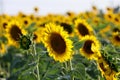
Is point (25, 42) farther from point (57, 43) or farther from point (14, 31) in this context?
point (14, 31)

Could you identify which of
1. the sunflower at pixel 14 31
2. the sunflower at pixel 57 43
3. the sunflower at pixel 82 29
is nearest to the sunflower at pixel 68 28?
the sunflower at pixel 82 29

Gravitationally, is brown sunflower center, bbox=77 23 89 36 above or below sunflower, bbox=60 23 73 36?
above

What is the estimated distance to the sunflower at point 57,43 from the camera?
2933 millimetres

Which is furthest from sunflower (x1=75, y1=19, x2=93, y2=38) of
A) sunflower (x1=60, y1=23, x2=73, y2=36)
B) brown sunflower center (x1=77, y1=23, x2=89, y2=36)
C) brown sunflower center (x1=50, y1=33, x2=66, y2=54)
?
brown sunflower center (x1=50, y1=33, x2=66, y2=54)

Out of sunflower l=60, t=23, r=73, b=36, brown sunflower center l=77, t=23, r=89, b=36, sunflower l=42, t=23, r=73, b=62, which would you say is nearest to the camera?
sunflower l=42, t=23, r=73, b=62

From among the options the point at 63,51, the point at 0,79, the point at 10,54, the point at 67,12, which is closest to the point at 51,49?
the point at 63,51

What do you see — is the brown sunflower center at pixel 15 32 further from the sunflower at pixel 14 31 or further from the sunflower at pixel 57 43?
the sunflower at pixel 57 43

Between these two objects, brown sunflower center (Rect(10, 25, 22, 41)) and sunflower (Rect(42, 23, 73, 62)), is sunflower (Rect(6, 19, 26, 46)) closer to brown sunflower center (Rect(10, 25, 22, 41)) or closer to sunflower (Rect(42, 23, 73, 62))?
brown sunflower center (Rect(10, 25, 22, 41))

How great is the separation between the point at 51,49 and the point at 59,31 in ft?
0.46

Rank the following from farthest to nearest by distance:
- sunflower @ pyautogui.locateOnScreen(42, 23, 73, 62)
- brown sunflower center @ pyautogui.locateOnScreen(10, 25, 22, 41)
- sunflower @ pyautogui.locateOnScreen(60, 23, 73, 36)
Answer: sunflower @ pyautogui.locateOnScreen(60, 23, 73, 36), brown sunflower center @ pyautogui.locateOnScreen(10, 25, 22, 41), sunflower @ pyautogui.locateOnScreen(42, 23, 73, 62)

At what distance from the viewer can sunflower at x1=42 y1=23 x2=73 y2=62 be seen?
2933mm

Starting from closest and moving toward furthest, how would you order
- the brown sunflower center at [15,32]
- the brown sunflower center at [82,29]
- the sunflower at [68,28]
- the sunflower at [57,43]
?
the sunflower at [57,43] < the brown sunflower center at [15,32] < the brown sunflower center at [82,29] < the sunflower at [68,28]

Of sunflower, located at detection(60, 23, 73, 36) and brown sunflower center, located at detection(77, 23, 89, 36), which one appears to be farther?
sunflower, located at detection(60, 23, 73, 36)

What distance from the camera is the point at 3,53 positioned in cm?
698
